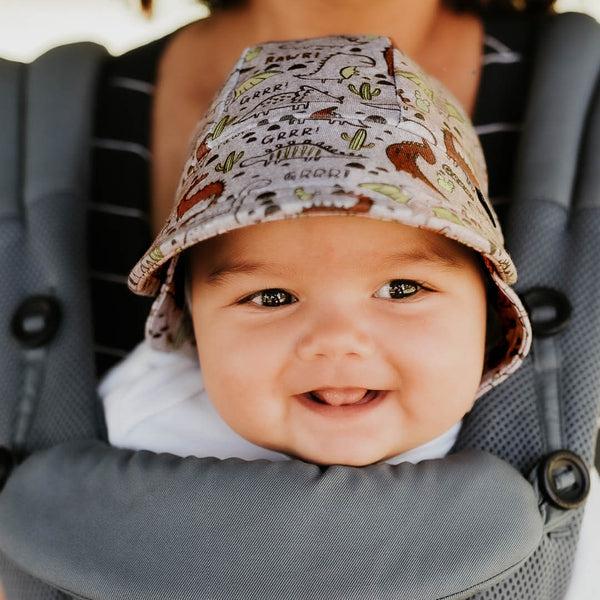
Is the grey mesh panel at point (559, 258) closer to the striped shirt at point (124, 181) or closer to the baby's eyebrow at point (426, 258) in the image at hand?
the striped shirt at point (124, 181)

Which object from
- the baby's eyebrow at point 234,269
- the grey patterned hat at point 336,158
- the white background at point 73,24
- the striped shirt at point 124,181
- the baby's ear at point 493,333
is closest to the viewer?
the grey patterned hat at point 336,158

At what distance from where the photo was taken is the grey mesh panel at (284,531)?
30.6 inches

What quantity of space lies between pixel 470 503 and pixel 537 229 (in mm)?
369

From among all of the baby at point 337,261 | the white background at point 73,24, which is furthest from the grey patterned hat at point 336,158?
the white background at point 73,24

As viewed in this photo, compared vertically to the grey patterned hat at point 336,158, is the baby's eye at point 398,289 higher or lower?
lower

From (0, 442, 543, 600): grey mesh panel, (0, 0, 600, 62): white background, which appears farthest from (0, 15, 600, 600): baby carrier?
(0, 0, 600, 62): white background

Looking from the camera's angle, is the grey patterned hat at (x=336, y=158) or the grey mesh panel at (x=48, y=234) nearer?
the grey patterned hat at (x=336, y=158)

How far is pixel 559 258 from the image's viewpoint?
0.99 m

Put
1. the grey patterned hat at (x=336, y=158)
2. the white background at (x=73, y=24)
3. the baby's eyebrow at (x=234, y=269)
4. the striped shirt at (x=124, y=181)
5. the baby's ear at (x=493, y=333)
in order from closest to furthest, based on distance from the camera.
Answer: the grey patterned hat at (x=336, y=158), the baby's eyebrow at (x=234, y=269), the baby's ear at (x=493, y=333), the striped shirt at (x=124, y=181), the white background at (x=73, y=24)

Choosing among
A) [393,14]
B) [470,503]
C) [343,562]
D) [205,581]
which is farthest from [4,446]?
[393,14]

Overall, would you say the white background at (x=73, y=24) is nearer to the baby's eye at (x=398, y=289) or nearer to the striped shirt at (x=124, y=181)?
the striped shirt at (x=124, y=181)

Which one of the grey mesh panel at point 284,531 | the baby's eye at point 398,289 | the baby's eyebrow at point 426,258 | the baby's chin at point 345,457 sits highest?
the baby's eyebrow at point 426,258

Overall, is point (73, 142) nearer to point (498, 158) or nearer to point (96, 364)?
point (96, 364)

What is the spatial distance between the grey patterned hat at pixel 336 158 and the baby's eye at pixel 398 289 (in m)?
0.08
